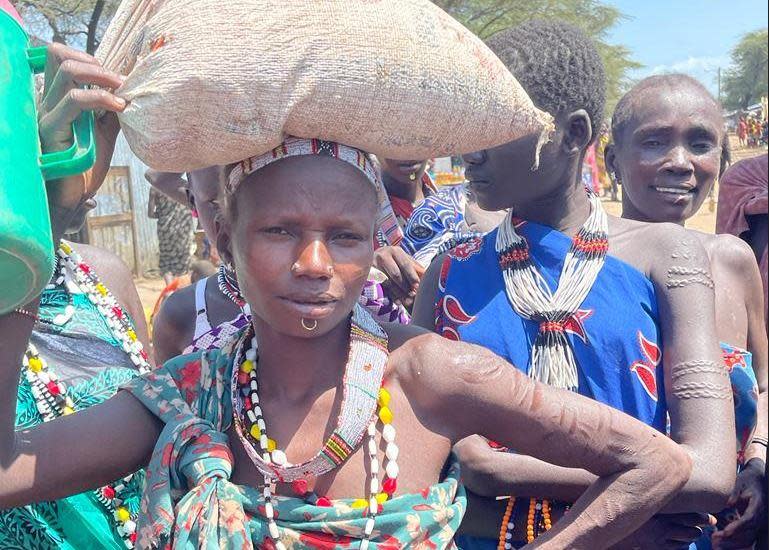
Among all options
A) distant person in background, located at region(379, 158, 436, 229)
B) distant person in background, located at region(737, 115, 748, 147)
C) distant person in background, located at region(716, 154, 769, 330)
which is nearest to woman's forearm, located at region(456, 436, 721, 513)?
distant person in background, located at region(716, 154, 769, 330)

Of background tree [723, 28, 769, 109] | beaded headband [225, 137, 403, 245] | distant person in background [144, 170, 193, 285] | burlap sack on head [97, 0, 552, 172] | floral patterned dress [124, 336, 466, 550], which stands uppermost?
burlap sack on head [97, 0, 552, 172]

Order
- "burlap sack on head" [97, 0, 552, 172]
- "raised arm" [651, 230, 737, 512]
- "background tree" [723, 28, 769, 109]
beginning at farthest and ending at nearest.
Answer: "background tree" [723, 28, 769, 109] → "raised arm" [651, 230, 737, 512] → "burlap sack on head" [97, 0, 552, 172]

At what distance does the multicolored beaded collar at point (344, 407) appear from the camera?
166 cm

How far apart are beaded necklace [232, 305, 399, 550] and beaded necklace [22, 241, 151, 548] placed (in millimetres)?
515

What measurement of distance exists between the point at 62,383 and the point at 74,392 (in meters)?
0.04

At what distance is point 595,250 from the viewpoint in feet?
7.49

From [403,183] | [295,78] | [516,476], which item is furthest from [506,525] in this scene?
[403,183]

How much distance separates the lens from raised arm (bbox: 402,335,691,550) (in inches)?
67.2

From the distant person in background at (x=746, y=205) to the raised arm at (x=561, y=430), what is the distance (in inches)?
80.5

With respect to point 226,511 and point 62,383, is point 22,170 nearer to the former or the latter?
point 226,511

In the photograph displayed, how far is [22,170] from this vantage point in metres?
1.42

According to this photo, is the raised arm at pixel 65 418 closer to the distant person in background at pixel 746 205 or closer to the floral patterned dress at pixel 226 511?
the floral patterned dress at pixel 226 511

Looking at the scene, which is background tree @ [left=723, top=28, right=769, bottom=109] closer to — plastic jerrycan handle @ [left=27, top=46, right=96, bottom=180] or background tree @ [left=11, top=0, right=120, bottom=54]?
background tree @ [left=11, top=0, right=120, bottom=54]

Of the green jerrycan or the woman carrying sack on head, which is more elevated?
the green jerrycan
